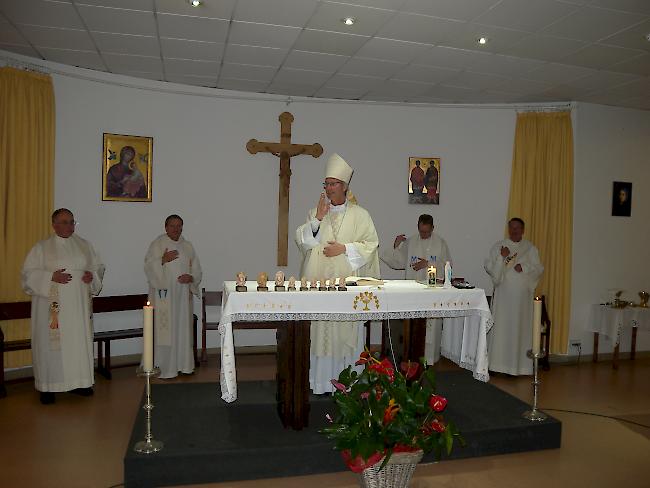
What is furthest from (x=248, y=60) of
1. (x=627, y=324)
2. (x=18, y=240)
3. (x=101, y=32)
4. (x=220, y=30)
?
(x=627, y=324)

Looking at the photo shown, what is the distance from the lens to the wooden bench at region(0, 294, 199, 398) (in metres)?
6.05

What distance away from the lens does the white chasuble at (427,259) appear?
7.59m

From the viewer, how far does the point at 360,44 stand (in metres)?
5.92

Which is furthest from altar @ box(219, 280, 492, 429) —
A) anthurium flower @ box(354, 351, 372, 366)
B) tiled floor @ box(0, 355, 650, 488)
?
anthurium flower @ box(354, 351, 372, 366)

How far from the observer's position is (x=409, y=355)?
16.5 feet

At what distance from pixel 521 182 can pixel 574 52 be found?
259cm

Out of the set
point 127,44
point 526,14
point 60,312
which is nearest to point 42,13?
point 127,44

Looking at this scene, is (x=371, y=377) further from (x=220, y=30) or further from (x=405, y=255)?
(x=405, y=255)

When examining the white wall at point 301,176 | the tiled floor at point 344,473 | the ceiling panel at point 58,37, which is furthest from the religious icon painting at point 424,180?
the ceiling panel at point 58,37

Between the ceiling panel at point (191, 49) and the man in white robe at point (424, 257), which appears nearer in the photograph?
the ceiling panel at point (191, 49)

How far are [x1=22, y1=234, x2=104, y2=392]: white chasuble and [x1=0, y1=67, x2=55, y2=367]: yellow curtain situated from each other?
2.73 ft

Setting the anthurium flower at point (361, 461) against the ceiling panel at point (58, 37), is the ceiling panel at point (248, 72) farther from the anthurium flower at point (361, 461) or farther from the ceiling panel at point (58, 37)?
the anthurium flower at point (361, 461)

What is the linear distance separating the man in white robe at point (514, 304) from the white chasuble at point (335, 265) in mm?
2753

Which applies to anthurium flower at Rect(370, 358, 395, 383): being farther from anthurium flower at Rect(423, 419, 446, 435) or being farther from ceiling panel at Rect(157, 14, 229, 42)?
ceiling panel at Rect(157, 14, 229, 42)
